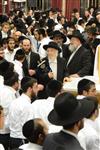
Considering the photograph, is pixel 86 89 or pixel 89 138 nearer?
pixel 89 138

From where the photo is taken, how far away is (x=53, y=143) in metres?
4.03

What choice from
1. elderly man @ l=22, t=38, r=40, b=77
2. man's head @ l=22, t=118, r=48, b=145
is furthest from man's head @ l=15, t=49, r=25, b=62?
man's head @ l=22, t=118, r=48, b=145

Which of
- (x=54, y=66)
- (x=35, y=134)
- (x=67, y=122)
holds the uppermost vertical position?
(x=67, y=122)

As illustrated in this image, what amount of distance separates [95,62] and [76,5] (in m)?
15.3

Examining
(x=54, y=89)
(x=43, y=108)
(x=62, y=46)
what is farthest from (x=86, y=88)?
(x=62, y=46)

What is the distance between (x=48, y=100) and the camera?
5.77 m

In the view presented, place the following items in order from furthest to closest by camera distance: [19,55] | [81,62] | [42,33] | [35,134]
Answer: [42,33] < [81,62] < [19,55] < [35,134]

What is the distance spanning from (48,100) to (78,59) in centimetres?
248

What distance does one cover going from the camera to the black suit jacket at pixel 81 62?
315 inches

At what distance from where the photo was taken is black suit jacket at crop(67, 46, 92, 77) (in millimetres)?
8013

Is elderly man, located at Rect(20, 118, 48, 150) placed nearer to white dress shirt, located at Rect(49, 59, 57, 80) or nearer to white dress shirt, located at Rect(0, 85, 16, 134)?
white dress shirt, located at Rect(0, 85, 16, 134)

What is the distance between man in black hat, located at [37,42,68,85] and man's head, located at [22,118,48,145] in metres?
3.55

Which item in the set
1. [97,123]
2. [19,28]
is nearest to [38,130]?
[97,123]

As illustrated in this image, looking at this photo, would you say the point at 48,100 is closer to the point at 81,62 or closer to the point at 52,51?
the point at 52,51
